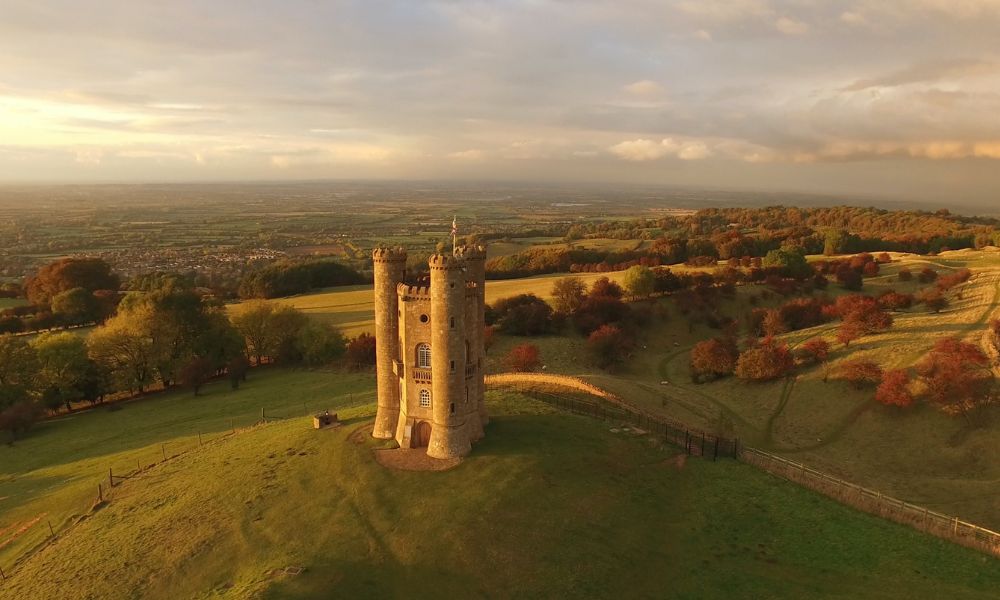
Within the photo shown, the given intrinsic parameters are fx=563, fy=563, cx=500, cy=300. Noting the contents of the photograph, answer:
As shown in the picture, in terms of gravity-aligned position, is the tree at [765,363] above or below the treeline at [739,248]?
below

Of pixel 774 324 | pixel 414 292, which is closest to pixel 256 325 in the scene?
pixel 414 292

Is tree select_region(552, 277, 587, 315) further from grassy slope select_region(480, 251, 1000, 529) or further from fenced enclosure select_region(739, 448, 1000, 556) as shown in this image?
fenced enclosure select_region(739, 448, 1000, 556)

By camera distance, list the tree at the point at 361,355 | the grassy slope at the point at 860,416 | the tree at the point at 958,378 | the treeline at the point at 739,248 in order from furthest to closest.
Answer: the treeline at the point at 739,248 → the tree at the point at 361,355 → the tree at the point at 958,378 → the grassy slope at the point at 860,416

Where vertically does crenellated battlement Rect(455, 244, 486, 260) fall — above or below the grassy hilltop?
above

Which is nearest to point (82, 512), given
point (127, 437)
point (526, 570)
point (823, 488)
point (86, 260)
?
point (127, 437)

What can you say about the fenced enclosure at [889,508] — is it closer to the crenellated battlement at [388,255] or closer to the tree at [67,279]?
the crenellated battlement at [388,255]

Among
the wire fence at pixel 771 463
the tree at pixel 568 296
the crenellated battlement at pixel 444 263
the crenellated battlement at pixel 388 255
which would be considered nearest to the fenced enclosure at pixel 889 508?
the wire fence at pixel 771 463

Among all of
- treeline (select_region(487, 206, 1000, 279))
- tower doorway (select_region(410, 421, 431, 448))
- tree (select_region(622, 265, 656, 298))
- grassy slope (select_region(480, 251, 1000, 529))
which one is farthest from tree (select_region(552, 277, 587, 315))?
tower doorway (select_region(410, 421, 431, 448))

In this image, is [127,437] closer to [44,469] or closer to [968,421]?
[44,469]
